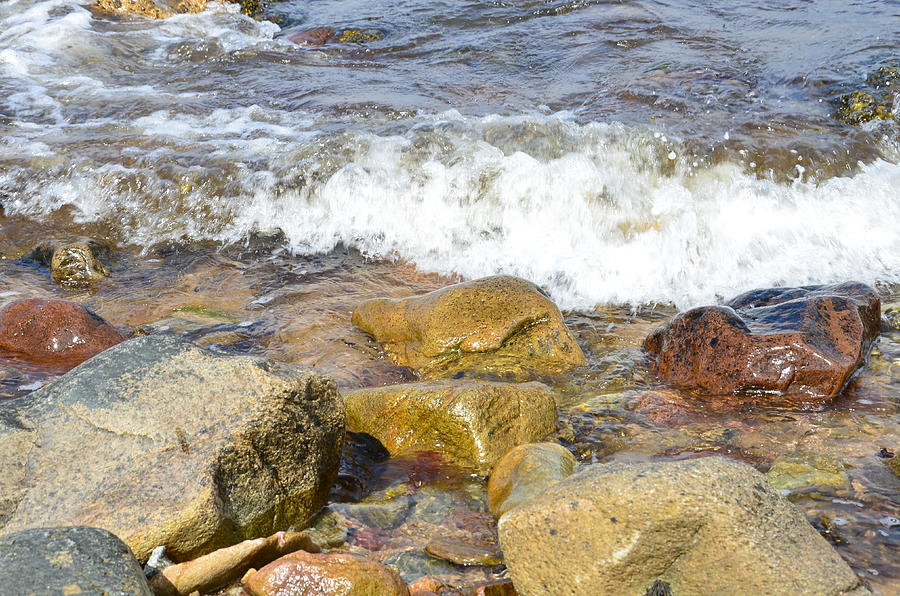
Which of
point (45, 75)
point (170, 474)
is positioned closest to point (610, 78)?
point (45, 75)

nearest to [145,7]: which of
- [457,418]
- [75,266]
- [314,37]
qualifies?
[314,37]

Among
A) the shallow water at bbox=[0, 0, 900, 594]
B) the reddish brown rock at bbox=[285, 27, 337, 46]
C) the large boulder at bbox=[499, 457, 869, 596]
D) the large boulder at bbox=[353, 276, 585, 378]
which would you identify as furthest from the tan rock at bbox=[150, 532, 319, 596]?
the reddish brown rock at bbox=[285, 27, 337, 46]

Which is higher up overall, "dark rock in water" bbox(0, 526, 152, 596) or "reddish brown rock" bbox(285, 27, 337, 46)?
"reddish brown rock" bbox(285, 27, 337, 46)

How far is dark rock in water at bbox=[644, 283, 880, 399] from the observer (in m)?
4.05

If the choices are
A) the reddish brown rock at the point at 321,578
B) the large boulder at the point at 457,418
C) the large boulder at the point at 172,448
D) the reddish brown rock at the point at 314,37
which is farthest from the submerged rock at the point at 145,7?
the reddish brown rock at the point at 321,578

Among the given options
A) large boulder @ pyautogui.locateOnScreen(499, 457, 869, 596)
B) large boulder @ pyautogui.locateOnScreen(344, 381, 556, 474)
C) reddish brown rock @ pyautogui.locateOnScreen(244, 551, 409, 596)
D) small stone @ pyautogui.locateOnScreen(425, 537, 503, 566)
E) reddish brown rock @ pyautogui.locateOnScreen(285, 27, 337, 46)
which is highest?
reddish brown rock @ pyautogui.locateOnScreen(285, 27, 337, 46)

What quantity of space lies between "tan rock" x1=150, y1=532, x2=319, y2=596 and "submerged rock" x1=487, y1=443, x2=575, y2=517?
0.87m

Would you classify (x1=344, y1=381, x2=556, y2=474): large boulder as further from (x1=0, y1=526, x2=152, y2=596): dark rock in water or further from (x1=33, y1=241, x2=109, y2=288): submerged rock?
(x1=33, y1=241, x2=109, y2=288): submerged rock

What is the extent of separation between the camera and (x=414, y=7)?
40.2 feet

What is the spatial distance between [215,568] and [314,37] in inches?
389

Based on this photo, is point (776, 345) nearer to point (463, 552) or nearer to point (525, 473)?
point (525, 473)

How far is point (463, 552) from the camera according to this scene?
294 cm

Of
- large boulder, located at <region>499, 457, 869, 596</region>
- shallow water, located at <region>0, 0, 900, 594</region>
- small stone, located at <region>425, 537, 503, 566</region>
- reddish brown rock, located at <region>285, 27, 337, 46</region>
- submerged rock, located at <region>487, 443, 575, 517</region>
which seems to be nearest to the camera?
large boulder, located at <region>499, 457, 869, 596</region>

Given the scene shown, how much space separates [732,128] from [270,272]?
4.24 meters
